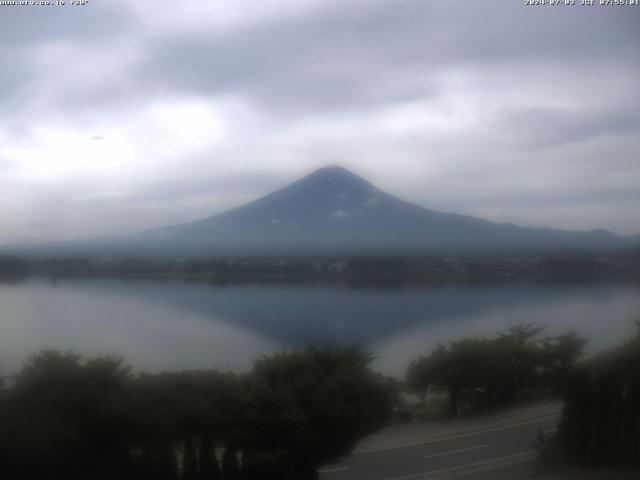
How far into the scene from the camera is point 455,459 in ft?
23.2

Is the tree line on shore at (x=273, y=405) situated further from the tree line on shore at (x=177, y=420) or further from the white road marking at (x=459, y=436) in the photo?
the white road marking at (x=459, y=436)

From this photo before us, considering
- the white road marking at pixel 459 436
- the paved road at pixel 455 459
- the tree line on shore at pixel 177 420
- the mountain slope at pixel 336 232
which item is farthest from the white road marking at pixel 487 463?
the mountain slope at pixel 336 232

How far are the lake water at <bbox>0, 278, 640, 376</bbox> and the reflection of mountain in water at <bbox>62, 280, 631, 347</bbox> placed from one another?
11mm

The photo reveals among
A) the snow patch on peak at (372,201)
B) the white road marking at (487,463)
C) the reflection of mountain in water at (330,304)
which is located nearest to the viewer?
the reflection of mountain in water at (330,304)

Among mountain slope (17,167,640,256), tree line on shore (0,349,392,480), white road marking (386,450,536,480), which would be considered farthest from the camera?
mountain slope (17,167,640,256)

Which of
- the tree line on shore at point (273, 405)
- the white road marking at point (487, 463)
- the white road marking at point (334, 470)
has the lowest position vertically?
the white road marking at point (487, 463)

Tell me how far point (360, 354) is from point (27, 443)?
345cm

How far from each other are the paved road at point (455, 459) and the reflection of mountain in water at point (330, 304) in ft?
4.18

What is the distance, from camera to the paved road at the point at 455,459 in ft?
22.6

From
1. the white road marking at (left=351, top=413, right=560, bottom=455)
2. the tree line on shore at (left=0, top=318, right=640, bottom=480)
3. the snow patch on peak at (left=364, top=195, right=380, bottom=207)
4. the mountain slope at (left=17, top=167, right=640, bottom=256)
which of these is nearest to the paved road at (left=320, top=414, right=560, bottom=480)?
the white road marking at (left=351, top=413, right=560, bottom=455)

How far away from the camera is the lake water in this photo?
21.4 ft

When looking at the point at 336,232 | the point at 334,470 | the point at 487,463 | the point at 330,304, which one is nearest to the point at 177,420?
the point at 334,470

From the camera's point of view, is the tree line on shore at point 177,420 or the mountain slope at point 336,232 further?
the mountain slope at point 336,232

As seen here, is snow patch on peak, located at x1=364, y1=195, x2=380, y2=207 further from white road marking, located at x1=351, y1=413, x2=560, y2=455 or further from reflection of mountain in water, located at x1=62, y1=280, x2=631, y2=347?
white road marking, located at x1=351, y1=413, x2=560, y2=455
